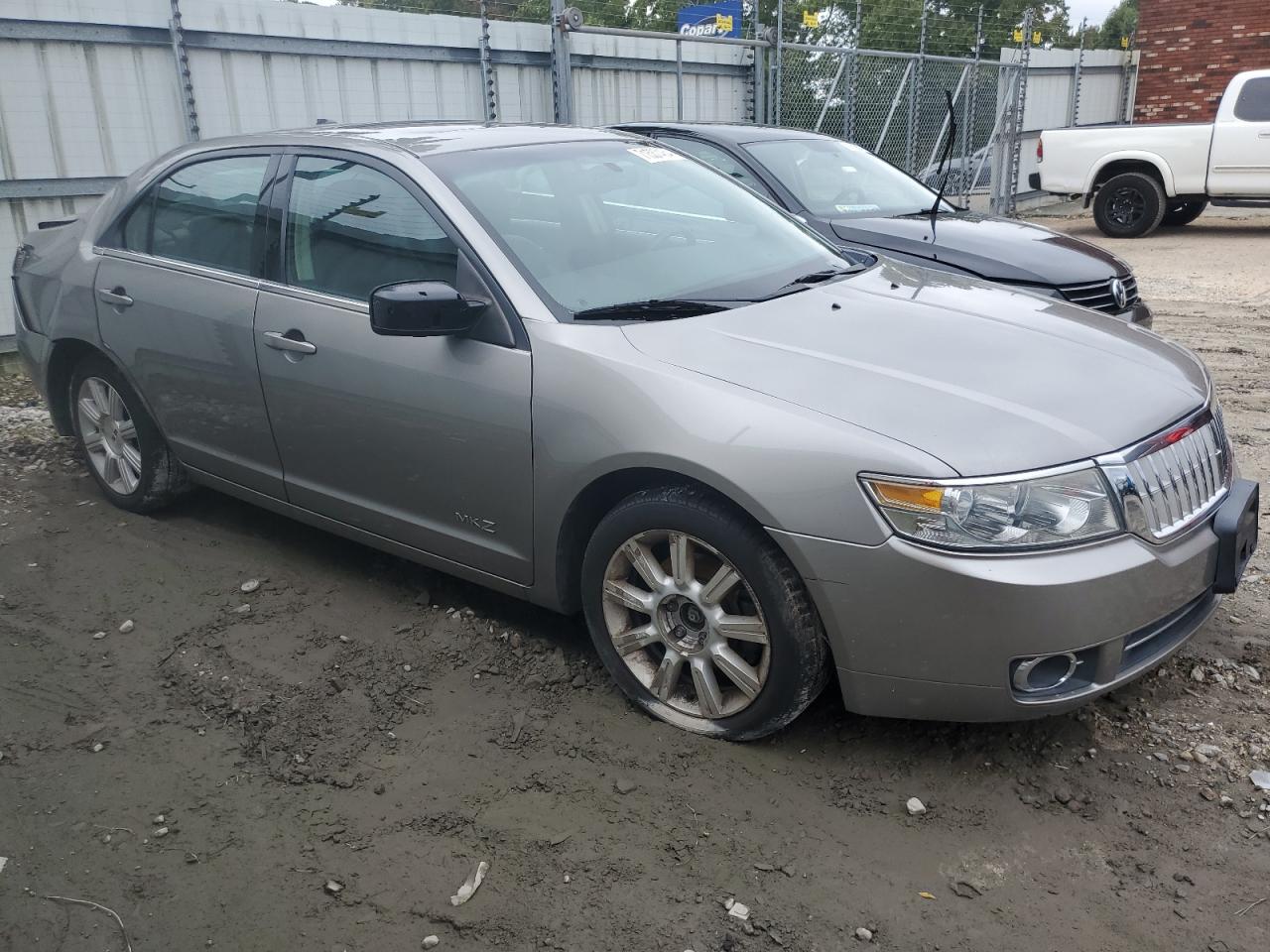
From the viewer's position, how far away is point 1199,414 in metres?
3.22

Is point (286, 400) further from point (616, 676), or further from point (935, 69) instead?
point (935, 69)

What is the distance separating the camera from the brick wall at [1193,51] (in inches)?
771

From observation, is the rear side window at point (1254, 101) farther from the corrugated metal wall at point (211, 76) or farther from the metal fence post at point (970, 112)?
A: the corrugated metal wall at point (211, 76)

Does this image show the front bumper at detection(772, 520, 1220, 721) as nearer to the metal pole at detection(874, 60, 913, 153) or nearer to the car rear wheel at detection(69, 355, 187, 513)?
the car rear wheel at detection(69, 355, 187, 513)

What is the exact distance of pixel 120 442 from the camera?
16.6 ft

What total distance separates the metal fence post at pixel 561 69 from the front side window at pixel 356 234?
6.50 meters


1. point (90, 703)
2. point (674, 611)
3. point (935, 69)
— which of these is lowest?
point (90, 703)

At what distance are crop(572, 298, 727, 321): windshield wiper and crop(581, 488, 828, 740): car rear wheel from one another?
58 cm

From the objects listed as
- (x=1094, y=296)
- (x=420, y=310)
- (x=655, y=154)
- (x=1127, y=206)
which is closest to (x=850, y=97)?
(x=1127, y=206)

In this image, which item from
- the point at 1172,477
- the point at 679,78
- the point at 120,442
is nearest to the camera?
the point at 1172,477

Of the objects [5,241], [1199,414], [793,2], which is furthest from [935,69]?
[1199,414]

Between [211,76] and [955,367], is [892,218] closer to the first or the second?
[955,367]

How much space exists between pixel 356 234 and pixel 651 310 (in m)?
1.16

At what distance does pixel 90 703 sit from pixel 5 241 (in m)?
5.28
